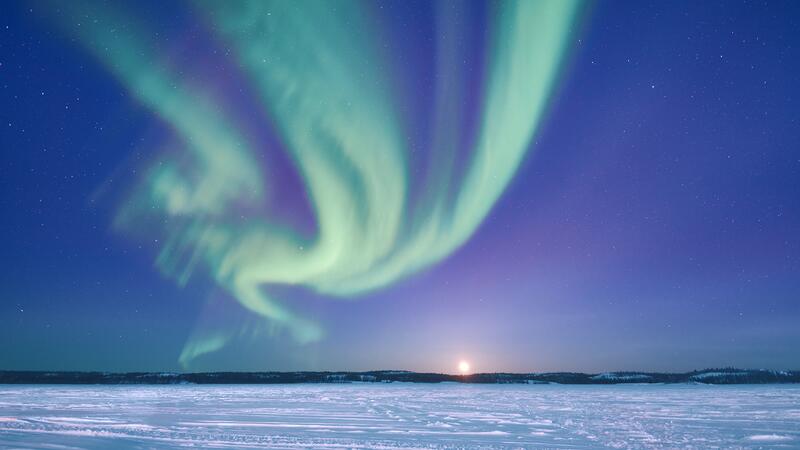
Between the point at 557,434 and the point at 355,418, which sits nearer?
the point at 557,434

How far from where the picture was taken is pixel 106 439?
1171cm

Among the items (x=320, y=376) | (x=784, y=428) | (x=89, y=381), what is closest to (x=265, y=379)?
(x=320, y=376)

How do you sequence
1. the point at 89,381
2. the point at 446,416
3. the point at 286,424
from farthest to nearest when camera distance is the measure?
the point at 89,381
the point at 446,416
the point at 286,424

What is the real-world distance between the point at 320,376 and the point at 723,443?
104 metres

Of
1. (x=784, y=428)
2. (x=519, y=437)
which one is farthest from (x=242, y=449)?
(x=784, y=428)

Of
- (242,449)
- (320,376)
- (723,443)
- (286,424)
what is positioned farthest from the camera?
(320,376)

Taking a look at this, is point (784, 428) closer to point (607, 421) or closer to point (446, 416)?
point (607, 421)

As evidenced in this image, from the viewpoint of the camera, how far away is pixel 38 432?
41.5 feet

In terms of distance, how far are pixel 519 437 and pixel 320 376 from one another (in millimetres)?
101813

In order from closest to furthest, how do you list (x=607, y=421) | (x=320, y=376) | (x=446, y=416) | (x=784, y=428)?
(x=784, y=428), (x=607, y=421), (x=446, y=416), (x=320, y=376)

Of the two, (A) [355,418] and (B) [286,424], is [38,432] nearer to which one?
(B) [286,424]

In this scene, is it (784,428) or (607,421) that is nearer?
(784,428)

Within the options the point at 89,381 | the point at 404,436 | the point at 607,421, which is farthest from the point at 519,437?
the point at 89,381

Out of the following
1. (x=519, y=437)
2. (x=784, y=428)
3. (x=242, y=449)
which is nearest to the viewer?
(x=242, y=449)
